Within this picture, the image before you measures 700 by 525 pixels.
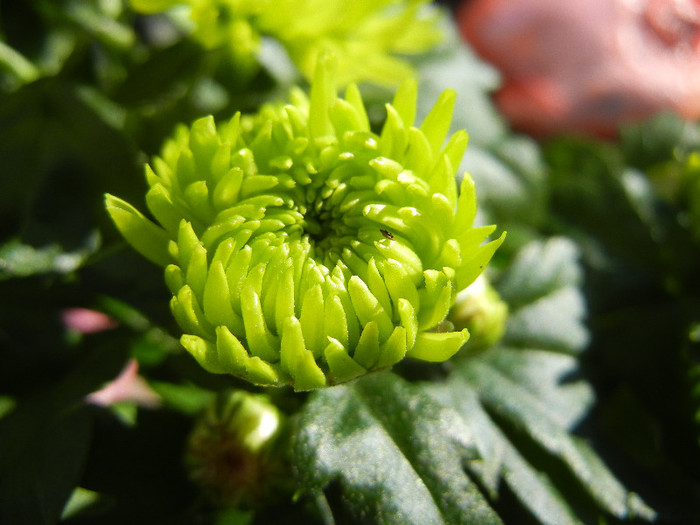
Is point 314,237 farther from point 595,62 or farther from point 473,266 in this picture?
point 595,62

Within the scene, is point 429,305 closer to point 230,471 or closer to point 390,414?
point 390,414

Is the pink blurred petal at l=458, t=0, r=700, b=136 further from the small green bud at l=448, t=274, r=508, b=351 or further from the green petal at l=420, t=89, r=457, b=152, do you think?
the green petal at l=420, t=89, r=457, b=152

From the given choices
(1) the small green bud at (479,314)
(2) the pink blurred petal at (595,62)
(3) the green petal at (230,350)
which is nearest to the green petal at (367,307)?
(3) the green petal at (230,350)

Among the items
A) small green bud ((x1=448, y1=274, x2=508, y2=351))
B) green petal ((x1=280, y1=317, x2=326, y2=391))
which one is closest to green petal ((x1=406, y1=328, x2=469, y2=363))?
green petal ((x1=280, y1=317, x2=326, y2=391))

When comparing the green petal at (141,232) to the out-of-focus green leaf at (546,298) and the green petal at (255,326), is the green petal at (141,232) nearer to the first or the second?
the green petal at (255,326)

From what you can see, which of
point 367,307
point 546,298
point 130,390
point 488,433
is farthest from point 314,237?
point 130,390

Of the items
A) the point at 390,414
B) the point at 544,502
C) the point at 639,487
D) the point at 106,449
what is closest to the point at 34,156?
the point at 106,449
